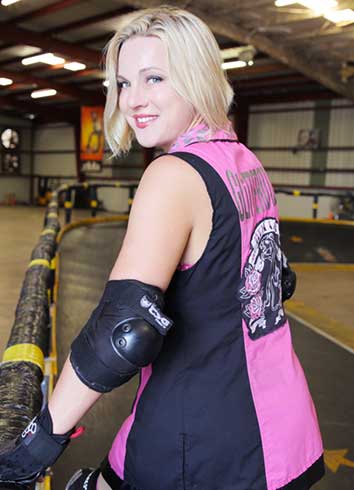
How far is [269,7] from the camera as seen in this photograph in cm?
1053

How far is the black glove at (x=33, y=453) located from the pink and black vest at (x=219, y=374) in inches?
7.7

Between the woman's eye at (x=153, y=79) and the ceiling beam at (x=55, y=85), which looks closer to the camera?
the woman's eye at (x=153, y=79)

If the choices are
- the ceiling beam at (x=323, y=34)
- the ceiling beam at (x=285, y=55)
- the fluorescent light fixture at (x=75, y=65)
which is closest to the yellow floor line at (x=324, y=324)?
the ceiling beam at (x=285, y=55)

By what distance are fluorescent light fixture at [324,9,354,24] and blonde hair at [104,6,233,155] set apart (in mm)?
10166

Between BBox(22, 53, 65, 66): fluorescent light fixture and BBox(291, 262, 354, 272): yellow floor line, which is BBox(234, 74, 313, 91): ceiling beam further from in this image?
BBox(291, 262, 354, 272): yellow floor line

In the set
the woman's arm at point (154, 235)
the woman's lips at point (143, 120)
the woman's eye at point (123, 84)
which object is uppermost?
the woman's eye at point (123, 84)

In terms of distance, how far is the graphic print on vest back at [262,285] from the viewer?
1.06 m

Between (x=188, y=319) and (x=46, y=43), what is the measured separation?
15.3 metres

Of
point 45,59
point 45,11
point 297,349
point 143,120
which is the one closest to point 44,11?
point 45,11

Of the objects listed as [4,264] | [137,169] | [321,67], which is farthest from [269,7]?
[137,169]

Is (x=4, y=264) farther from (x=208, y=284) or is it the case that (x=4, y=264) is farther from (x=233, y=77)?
(x=233, y=77)

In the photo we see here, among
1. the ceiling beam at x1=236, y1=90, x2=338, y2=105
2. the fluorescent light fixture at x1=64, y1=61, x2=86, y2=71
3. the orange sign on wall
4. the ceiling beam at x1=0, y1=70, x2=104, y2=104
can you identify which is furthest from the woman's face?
the orange sign on wall

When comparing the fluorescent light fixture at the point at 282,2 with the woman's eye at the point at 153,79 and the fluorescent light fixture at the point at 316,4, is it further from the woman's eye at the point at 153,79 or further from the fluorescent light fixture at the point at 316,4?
the woman's eye at the point at 153,79

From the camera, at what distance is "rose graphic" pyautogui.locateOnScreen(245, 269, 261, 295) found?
3.45ft
